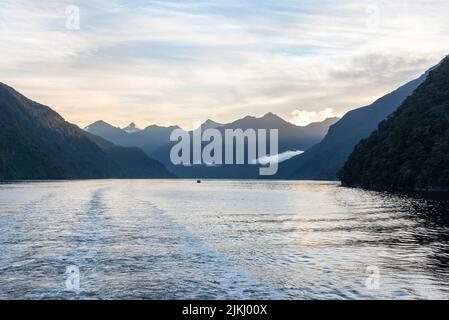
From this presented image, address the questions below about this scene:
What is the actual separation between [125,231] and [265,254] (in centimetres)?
2174

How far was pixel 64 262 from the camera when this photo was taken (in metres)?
38.3

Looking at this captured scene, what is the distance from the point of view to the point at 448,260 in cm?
3916

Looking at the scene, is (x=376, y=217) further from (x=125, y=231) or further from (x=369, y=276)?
(x=369, y=276)

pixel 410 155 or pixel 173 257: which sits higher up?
pixel 410 155

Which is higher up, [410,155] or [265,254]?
[410,155]

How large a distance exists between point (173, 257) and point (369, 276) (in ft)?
53.2

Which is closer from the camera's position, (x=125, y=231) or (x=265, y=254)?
(x=265, y=254)
